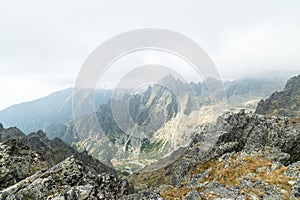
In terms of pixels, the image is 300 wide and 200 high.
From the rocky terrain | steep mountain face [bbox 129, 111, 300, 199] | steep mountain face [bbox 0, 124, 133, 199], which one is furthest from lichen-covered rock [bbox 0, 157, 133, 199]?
steep mountain face [bbox 129, 111, 300, 199]

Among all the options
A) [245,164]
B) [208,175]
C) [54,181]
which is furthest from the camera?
[208,175]

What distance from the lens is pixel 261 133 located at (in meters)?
46.4

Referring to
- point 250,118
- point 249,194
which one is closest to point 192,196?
point 249,194

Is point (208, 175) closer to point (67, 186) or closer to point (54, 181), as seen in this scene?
point (67, 186)

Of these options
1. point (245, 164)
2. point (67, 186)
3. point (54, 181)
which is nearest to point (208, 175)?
point (245, 164)

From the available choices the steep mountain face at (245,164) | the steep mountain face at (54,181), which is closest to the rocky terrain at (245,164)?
the steep mountain face at (245,164)

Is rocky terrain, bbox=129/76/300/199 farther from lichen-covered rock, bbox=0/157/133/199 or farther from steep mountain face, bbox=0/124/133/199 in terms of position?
steep mountain face, bbox=0/124/133/199

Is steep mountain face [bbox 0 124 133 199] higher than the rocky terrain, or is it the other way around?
steep mountain face [bbox 0 124 133 199]

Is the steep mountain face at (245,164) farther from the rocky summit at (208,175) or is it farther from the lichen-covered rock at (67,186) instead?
the lichen-covered rock at (67,186)

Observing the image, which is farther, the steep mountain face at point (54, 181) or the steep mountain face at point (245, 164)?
the steep mountain face at point (54, 181)

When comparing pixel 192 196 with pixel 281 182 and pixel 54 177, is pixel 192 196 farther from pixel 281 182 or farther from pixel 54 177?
pixel 54 177

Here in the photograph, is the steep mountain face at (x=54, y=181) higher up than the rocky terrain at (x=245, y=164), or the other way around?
the steep mountain face at (x=54, y=181)

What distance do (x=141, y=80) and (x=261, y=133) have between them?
35.2 metres

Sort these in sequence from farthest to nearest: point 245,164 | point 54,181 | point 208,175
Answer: point 208,175 → point 245,164 → point 54,181
